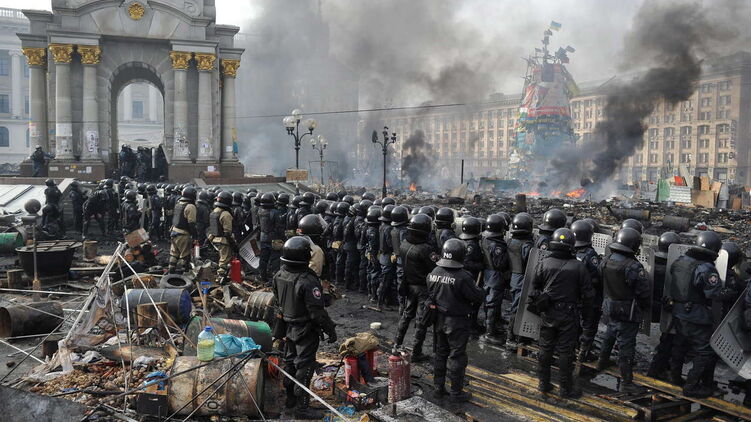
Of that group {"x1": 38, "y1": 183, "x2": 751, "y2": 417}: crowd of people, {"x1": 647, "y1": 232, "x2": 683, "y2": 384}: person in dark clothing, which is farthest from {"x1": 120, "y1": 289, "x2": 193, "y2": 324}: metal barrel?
{"x1": 647, "y1": 232, "x2": 683, "y2": 384}: person in dark clothing

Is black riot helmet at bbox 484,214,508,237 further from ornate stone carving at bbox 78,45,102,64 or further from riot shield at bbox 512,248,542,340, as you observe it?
ornate stone carving at bbox 78,45,102,64

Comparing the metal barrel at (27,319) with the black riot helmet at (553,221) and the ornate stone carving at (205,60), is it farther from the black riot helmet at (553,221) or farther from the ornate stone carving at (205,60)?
the ornate stone carving at (205,60)

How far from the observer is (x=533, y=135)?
88250 mm

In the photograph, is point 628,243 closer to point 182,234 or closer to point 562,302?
point 562,302

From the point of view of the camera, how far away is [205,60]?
101ft

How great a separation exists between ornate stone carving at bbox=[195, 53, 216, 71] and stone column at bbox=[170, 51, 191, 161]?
1.73 feet

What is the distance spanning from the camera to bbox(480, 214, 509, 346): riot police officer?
8.80m

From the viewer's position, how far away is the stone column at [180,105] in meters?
30.4

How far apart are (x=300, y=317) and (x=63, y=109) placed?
93.9 ft

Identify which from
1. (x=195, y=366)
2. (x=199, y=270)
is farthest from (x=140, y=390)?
(x=199, y=270)

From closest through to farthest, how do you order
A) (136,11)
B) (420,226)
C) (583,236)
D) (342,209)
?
(583,236) < (420,226) < (342,209) < (136,11)

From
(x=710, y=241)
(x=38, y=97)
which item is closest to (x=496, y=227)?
(x=710, y=241)

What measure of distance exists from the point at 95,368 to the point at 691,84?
165 feet

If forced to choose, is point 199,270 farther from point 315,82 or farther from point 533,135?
point 533,135
